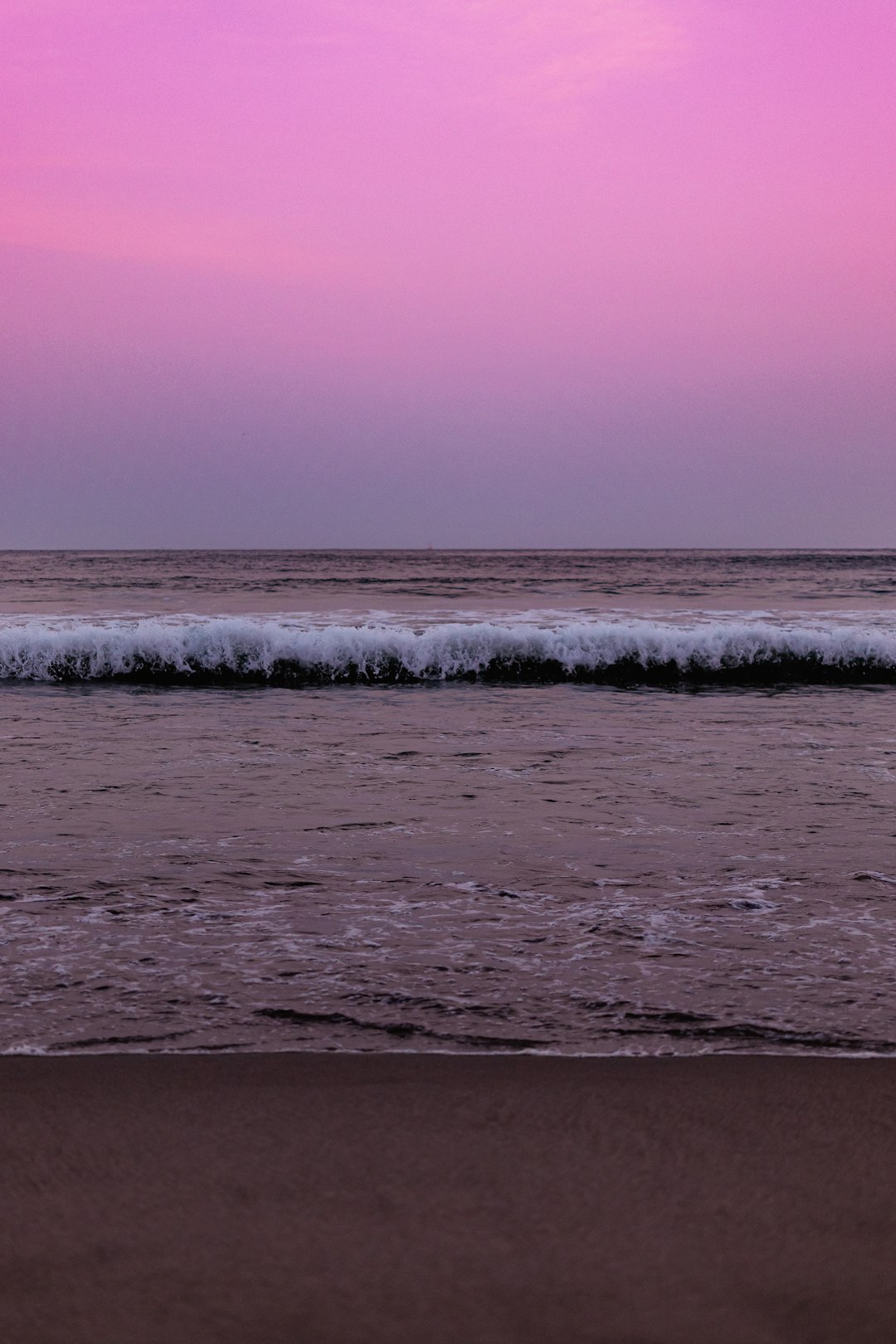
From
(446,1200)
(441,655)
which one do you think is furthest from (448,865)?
(441,655)

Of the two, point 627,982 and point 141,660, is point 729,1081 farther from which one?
point 141,660

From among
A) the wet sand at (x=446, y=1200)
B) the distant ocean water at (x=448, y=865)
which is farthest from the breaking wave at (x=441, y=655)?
the wet sand at (x=446, y=1200)

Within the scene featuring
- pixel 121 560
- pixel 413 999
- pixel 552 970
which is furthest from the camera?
pixel 121 560

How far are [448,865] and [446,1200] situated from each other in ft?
8.02

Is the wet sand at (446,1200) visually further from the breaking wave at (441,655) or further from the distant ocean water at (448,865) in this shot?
the breaking wave at (441,655)

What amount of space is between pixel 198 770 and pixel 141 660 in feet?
21.6

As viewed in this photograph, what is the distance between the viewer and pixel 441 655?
501 inches

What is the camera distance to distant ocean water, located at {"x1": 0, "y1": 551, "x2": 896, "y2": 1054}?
286 centimetres

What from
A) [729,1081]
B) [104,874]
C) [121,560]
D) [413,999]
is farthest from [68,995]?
[121,560]

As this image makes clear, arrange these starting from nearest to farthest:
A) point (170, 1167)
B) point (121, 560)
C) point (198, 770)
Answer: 1. point (170, 1167)
2. point (198, 770)
3. point (121, 560)

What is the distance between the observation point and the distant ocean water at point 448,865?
2.86 m

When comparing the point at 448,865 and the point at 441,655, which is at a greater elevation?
the point at 441,655

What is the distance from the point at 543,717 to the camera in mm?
8781

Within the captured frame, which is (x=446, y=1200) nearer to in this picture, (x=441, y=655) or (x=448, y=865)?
(x=448, y=865)
